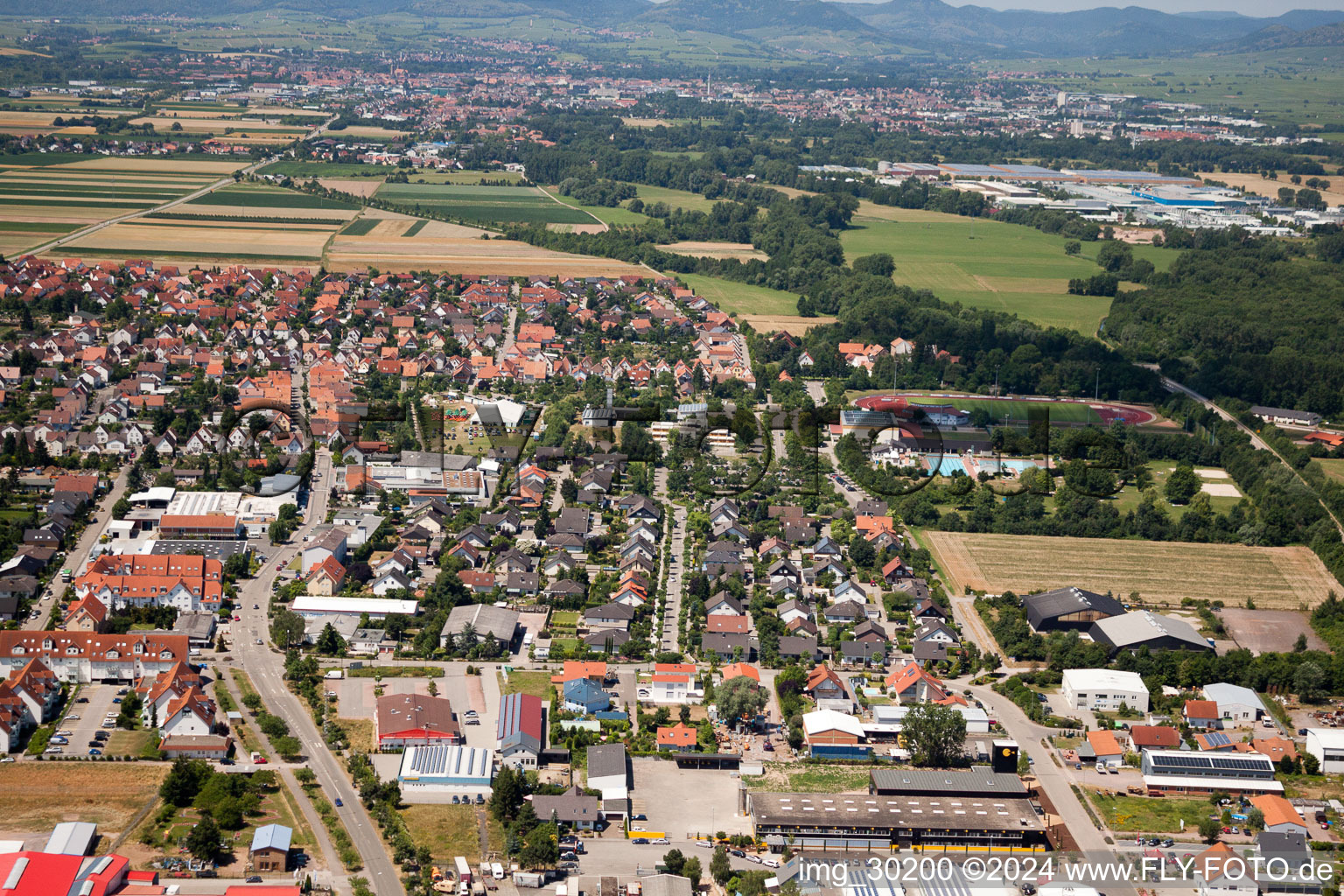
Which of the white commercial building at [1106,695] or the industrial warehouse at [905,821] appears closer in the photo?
the industrial warehouse at [905,821]

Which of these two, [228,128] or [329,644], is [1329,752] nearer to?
[329,644]

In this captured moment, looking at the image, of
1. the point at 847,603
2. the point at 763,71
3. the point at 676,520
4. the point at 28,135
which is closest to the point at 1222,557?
the point at 847,603

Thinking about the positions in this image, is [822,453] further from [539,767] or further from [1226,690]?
[539,767]

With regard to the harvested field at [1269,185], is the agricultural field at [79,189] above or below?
above

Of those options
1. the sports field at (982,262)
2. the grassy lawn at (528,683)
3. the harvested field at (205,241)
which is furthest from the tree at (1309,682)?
the harvested field at (205,241)

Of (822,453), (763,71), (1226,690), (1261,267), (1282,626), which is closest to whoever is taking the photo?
(1226,690)

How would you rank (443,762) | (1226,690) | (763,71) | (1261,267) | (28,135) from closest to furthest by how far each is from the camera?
(443,762)
(1226,690)
(1261,267)
(28,135)
(763,71)

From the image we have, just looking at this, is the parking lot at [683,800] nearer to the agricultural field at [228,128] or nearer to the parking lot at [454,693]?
the parking lot at [454,693]
